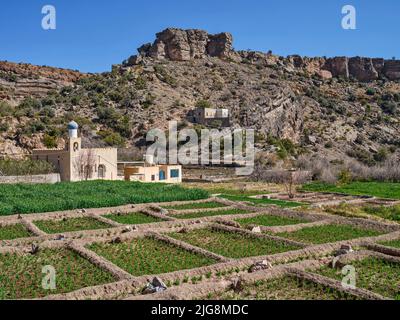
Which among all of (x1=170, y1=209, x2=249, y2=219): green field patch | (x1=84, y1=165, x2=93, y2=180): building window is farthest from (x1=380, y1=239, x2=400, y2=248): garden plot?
(x1=84, y1=165, x2=93, y2=180): building window

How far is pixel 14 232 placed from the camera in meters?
16.1

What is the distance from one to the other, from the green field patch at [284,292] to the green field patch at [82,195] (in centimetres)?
1249

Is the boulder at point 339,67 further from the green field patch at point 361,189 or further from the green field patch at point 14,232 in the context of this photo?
the green field patch at point 14,232

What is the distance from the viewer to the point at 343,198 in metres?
27.2

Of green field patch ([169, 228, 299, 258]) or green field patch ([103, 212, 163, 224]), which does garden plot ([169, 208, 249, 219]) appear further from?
green field patch ([169, 228, 299, 258])

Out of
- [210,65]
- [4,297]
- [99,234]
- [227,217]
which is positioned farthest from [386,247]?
[210,65]

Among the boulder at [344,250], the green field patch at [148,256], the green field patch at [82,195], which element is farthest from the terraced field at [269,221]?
the green field patch at [82,195]

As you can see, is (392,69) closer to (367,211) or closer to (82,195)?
(367,211)

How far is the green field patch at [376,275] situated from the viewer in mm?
9920

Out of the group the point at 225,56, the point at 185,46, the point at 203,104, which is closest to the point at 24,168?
the point at 203,104

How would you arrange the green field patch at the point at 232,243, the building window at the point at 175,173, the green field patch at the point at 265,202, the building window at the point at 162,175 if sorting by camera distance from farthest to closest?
the building window at the point at 175,173 → the building window at the point at 162,175 → the green field patch at the point at 265,202 → the green field patch at the point at 232,243

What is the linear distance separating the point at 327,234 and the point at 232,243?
146 inches

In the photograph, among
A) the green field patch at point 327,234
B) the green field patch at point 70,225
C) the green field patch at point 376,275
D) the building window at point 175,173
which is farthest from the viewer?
the building window at point 175,173
